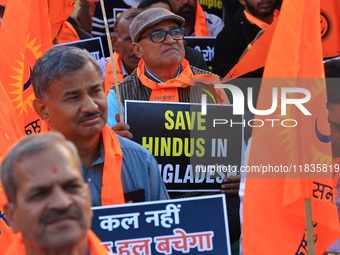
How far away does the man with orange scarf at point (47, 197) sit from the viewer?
376 cm

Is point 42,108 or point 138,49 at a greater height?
point 42,108

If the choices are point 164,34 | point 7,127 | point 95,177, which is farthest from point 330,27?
point 95,177

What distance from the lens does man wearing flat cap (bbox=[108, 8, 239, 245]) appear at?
7012mm

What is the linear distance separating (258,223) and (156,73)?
2122 mm

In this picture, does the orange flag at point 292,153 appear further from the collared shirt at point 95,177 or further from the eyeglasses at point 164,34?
the eyeglasses at point 164,34

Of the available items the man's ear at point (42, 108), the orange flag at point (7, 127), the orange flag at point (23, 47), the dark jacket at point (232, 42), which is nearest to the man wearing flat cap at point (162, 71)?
the orange flag at point (23, 47)

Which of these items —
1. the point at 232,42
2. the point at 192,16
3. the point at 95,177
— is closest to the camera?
the point at 95,177

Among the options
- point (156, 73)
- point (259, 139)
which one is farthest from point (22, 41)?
point (259, 139)

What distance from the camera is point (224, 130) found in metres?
6.60

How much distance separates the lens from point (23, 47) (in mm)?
6984

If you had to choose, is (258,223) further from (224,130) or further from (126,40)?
(126,40)

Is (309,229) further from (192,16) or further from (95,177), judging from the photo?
(192,16)

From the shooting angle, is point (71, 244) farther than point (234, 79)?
No

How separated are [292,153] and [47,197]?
1912 mm
